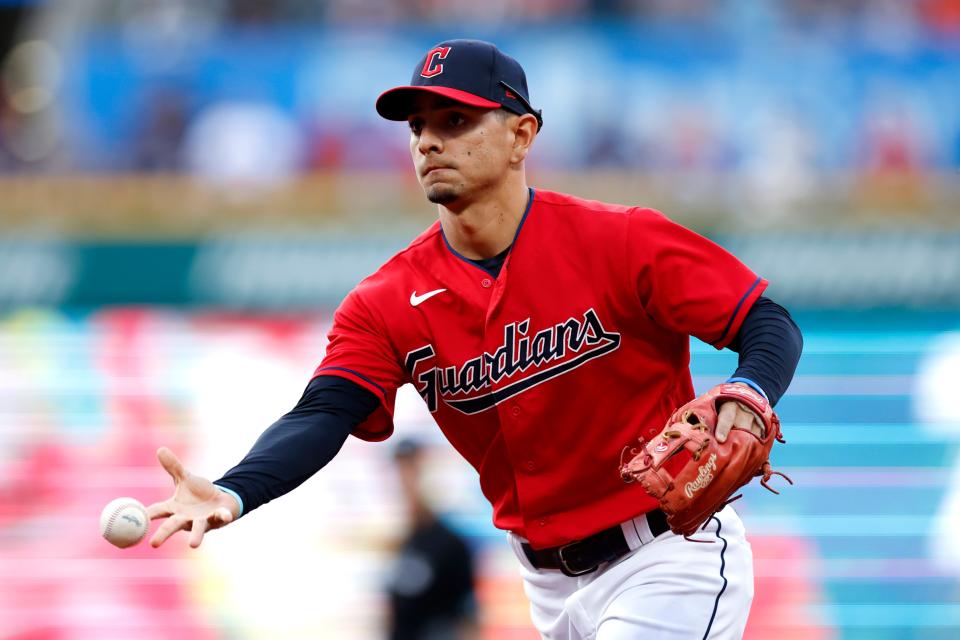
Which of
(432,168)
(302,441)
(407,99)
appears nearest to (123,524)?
(302,441)

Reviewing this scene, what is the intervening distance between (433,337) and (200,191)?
19.3 feet

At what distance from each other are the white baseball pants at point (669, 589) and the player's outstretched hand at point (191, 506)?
1.06m

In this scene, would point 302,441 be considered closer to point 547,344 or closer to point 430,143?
point 547,344

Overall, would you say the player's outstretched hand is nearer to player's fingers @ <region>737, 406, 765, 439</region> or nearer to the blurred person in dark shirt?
player's fingers @ <region>737, 406, 765, 439</region>

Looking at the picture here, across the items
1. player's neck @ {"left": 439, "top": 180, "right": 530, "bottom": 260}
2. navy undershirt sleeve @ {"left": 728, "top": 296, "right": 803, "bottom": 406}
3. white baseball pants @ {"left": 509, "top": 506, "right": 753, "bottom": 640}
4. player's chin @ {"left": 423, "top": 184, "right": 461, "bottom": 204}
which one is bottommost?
white baseball pants @ {"left": 509, "top": 506, "right": 753, "bottom": 640}

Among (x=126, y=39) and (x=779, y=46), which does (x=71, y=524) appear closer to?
(x=126, y=39)

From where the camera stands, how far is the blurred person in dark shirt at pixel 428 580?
20.4ft

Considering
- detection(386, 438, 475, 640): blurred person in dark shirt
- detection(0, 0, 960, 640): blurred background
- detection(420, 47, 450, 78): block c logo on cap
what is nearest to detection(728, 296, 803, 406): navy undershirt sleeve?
detection(420, 47, 450, 78): block c logo on cap

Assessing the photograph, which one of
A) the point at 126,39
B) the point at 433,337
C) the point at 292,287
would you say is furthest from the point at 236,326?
the point at 433,337

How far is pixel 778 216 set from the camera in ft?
28.8

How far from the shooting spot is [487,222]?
3.72m

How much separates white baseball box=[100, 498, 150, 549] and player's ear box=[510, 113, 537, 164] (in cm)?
140

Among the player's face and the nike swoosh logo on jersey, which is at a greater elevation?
the player's face

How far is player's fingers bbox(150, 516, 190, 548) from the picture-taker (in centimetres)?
295
